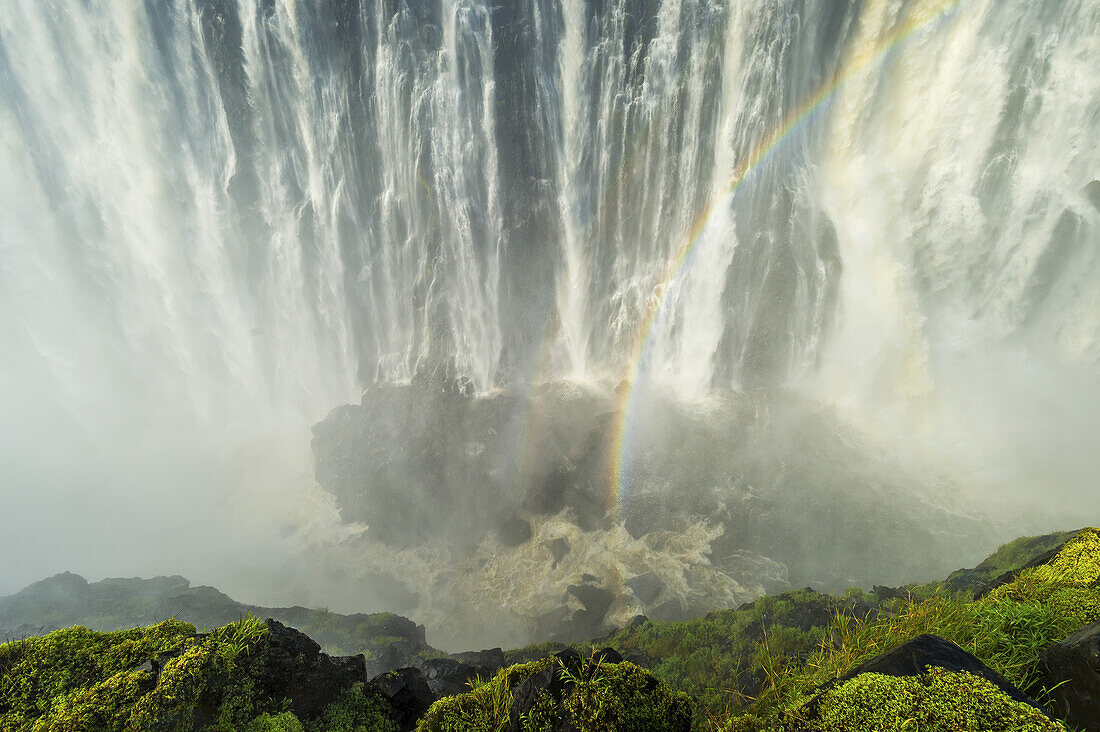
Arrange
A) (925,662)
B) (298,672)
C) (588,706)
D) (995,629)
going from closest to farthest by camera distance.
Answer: (925,662)
(588,706)
(995,629)
(298,672)

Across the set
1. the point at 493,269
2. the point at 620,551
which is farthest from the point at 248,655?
the point at 493,269

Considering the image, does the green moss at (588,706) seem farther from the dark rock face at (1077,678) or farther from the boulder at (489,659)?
the boulder at (489,659)

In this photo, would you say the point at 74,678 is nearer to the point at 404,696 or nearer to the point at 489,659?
the point at 404,696

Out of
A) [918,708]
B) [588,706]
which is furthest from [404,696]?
[918,708]

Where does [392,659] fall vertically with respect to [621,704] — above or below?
below

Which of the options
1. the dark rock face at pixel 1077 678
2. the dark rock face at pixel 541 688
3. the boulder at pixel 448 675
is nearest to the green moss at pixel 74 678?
the dark rock face at pixel 541 688

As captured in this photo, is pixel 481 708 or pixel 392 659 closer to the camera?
pixel 481 708

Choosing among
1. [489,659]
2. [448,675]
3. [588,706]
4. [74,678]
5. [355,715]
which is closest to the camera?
[588,706]
